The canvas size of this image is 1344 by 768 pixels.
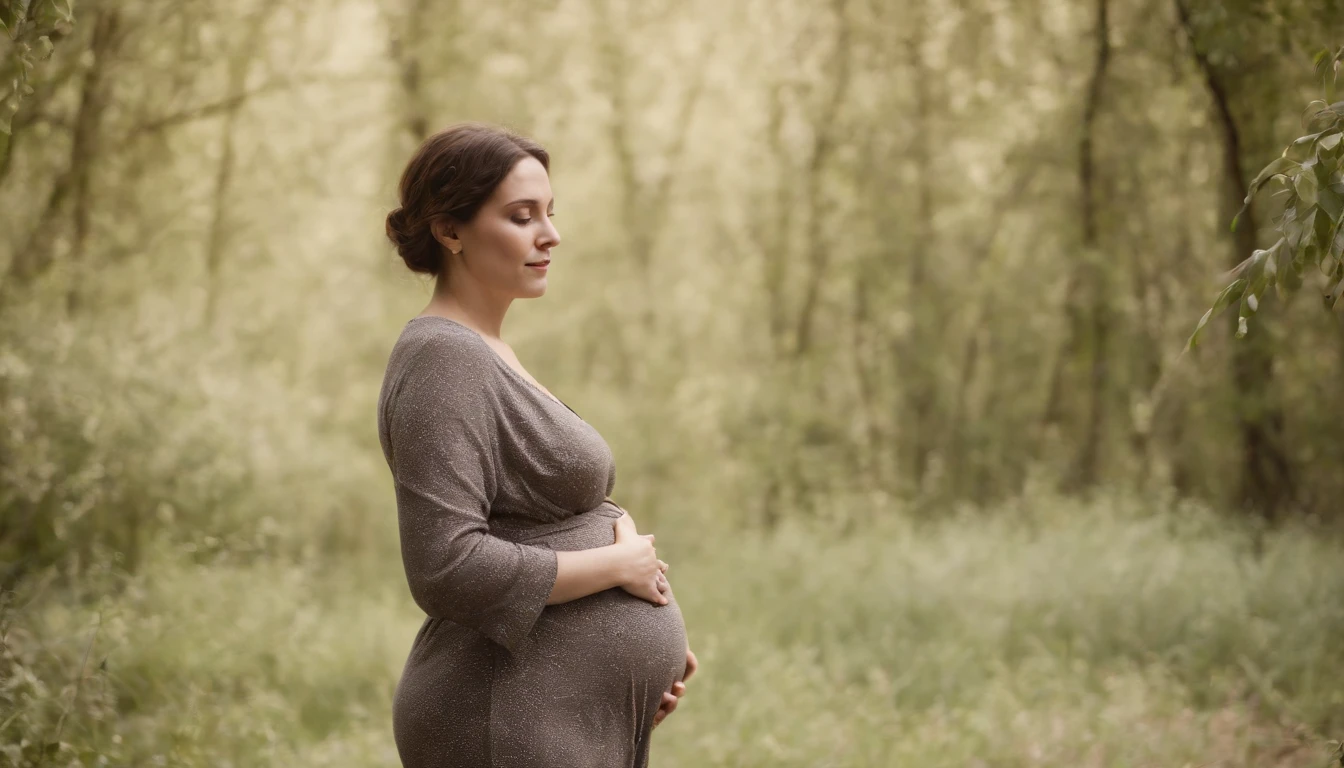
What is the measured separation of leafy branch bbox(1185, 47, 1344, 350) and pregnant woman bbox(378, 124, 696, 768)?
1.21 metres

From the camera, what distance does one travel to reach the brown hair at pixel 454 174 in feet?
6.87

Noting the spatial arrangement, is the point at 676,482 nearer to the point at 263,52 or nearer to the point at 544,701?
the point at 263,52

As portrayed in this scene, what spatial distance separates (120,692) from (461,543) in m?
3.92

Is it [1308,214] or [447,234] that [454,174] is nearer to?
[447,234]

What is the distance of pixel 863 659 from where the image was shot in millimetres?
6031

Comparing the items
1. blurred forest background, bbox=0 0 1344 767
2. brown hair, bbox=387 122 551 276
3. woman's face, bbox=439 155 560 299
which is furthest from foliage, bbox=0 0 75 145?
woman's face, bbox=439 155 560 299

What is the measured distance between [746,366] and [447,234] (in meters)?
12.3

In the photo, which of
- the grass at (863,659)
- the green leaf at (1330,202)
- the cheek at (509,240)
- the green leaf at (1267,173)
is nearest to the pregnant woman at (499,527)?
the cheek at (509,240)

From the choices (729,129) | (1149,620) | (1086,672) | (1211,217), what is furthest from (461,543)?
(729,129)

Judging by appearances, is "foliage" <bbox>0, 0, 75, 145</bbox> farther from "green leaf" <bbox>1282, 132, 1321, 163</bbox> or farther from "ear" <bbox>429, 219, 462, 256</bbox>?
"green leaf" <bbox>1282, 132, 1321, 163</bbox>

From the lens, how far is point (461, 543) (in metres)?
1.87

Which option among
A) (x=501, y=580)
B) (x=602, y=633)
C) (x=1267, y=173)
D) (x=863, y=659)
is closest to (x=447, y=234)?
(x=501, y=580)

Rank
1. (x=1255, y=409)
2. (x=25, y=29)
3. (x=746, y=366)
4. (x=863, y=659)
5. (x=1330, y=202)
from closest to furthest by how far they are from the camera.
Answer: (x=1330, y=202) → (x=25, y=29) → (x=863, y=659) → (x=1255, y=409) → (x=746, y=366)

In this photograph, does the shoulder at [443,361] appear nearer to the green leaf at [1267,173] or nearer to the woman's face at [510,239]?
the woman's face at [510,239]
